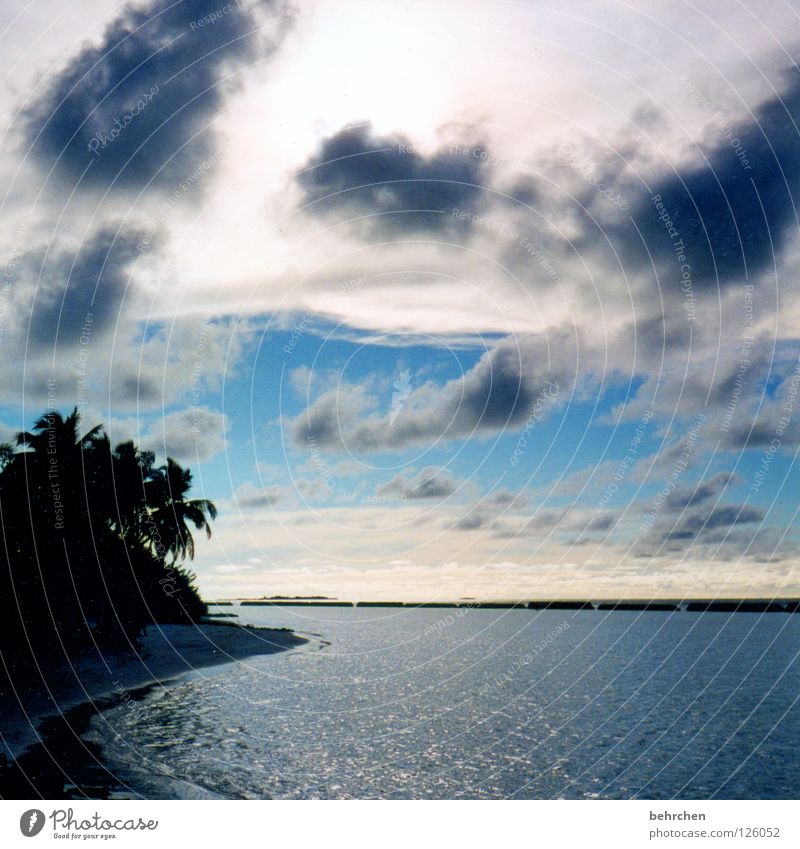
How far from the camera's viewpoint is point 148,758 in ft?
82.6

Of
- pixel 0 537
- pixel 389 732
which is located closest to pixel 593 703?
pixel 389 732

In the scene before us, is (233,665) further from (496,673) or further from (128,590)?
(496,673)

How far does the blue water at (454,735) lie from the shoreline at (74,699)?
3.06ft

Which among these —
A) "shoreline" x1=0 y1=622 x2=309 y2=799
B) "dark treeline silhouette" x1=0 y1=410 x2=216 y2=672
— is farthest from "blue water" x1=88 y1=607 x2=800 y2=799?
"dark treeline silhouette" x1=0 y1=410 x2=216 y2=672

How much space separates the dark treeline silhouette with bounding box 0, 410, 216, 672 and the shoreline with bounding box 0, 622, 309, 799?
1.13 m

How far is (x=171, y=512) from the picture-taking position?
146 ft

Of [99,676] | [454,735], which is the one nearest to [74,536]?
[99,676]
